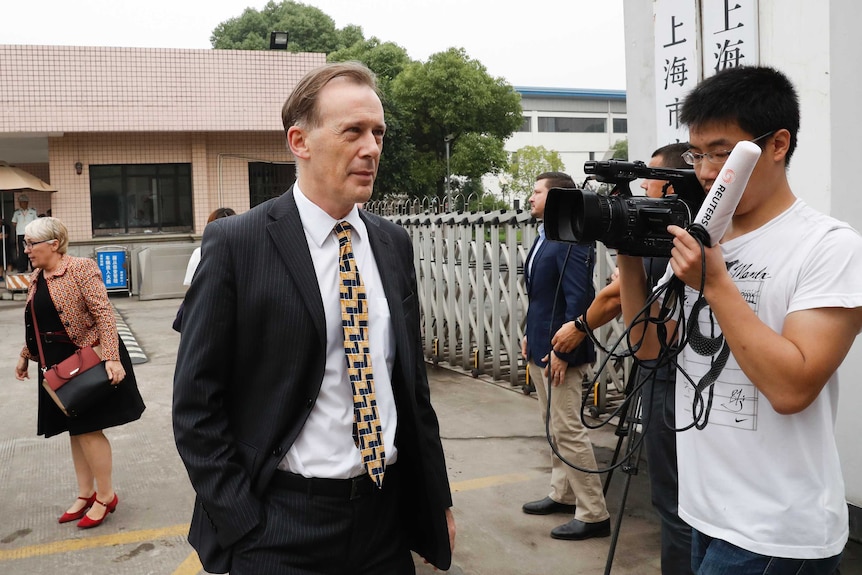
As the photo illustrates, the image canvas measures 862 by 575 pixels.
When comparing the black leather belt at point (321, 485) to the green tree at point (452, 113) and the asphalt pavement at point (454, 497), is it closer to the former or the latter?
the asphalt pavement at point (454, 497)

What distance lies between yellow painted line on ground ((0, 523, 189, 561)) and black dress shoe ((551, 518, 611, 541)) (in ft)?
6.56

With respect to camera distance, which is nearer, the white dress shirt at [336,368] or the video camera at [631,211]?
the video camera at [631,211]

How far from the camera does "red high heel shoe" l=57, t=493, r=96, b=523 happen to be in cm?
435

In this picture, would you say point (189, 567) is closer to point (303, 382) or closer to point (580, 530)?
point (580, 530)

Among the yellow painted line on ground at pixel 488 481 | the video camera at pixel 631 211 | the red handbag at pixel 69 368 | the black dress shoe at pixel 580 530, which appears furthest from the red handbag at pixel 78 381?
the video camera at pixel 631 211

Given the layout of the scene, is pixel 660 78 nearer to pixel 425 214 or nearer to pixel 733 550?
pixel 733 550

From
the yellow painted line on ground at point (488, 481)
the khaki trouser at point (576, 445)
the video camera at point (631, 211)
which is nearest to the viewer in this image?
the video camera at point (631, 211)

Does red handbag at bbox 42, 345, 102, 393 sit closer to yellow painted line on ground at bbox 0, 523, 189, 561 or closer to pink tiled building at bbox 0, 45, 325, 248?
yellow painted line on ground at bbox 0, 523, 189, 561

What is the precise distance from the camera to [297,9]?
42031mm

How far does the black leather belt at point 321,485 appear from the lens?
180 cm

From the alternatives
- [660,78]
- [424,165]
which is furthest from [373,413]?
[424,165]

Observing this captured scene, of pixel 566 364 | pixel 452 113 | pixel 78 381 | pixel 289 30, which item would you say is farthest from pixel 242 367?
pixel 289 30

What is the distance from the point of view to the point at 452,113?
29.6 m

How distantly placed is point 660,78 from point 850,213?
1.48 meters
